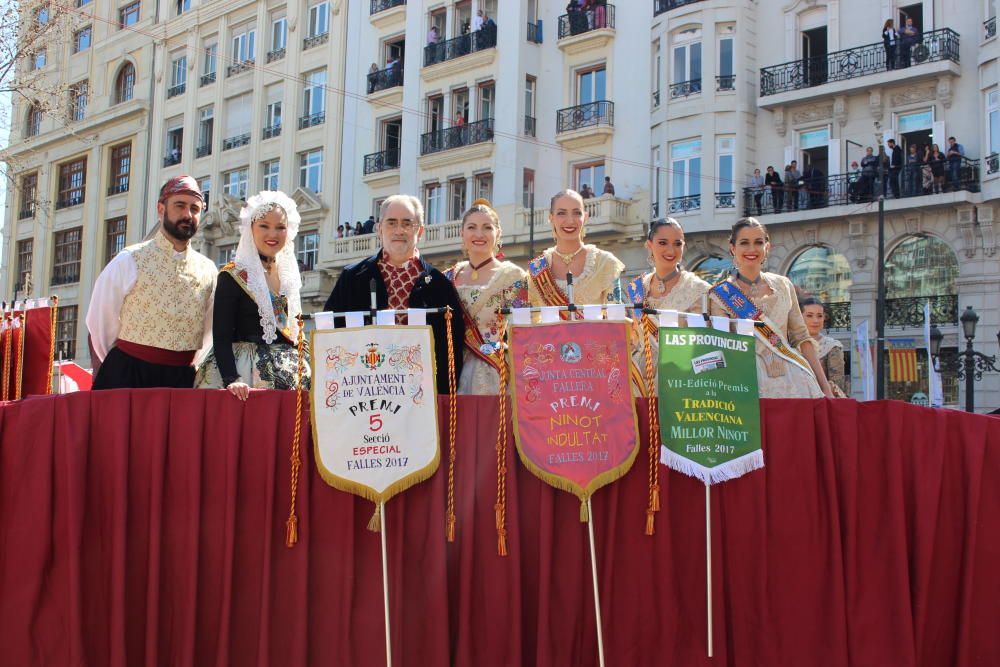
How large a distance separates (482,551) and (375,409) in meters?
0.82

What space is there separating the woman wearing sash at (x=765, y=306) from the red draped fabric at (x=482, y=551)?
3.32ft

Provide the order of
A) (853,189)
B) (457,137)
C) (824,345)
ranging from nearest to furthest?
1. (824,345)
2. (853,189)
3. (457,137)

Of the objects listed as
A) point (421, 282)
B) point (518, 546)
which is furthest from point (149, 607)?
point (421, 282)

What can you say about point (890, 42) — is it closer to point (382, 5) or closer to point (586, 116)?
point (586, 116)

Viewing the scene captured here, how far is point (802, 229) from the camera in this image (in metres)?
22.8

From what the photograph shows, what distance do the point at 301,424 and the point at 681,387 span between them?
1.79m

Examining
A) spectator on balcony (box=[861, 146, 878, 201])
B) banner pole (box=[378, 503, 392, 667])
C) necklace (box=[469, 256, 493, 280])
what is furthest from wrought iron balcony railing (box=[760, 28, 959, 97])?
banner pole (box=[378, 503, 392, 667])

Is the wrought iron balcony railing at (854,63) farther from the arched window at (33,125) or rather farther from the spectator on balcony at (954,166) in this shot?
the arched window at (33,125)

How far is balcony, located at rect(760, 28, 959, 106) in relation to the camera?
20859 mm

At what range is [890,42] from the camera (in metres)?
Result: 21.4

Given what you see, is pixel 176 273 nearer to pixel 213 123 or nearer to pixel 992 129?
pixel 992 129

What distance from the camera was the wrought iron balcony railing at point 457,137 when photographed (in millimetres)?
27578

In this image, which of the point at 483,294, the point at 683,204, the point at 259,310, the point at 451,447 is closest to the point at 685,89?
the point at 683,204

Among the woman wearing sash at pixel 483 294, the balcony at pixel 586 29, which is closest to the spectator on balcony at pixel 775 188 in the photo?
the balcony at pixel 586 29
